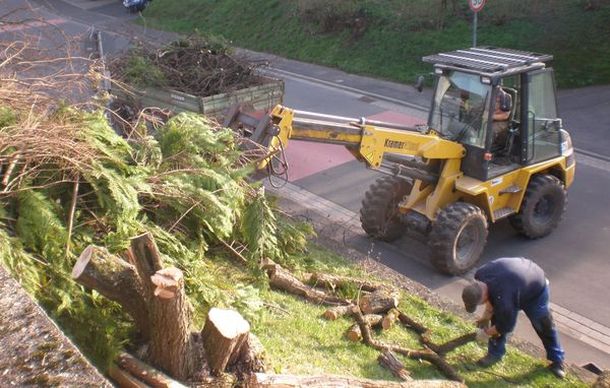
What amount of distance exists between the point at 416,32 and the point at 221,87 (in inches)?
443

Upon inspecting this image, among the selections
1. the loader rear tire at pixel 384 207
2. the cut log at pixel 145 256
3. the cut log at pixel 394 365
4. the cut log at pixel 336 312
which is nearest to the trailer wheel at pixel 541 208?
the loader rear tire at pixel 384 207

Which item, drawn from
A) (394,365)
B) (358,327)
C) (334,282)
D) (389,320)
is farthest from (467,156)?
(394,365)

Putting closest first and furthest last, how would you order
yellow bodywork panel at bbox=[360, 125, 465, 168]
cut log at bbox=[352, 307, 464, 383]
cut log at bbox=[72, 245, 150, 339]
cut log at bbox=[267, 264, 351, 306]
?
cut log at bbox=[72, 245, 150, 339] < cut log at bbox=[352, 307, 464, 383] < cut log at bbox=[267, 264, 351, 306] < yellow bodywork panel at bbox=[360, 125, 465, 168]

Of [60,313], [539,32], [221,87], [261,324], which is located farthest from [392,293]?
[539,32]

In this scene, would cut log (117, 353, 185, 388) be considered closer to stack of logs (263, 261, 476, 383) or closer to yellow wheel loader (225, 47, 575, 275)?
stack of logs (263, 261, 476, 383)

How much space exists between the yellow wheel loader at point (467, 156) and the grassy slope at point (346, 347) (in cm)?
170

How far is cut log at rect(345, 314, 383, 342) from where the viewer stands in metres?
6.25

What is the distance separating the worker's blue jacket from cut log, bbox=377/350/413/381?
1.14 m

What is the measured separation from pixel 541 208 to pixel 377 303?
3962 millimetres

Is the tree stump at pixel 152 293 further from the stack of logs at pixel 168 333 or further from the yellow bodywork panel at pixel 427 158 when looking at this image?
the yellow bodywork panel at pixel 427 158

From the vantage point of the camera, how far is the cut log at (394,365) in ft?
18.8

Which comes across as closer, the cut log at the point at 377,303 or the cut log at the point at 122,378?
the cut log at the point at 122,378

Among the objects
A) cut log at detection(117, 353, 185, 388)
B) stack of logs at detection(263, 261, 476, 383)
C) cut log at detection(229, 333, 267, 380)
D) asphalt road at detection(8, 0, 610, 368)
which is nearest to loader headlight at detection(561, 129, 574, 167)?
asphalt road at detection(8, 0, 610, 368)

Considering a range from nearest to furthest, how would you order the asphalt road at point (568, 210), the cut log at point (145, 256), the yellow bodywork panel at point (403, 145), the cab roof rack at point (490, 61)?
the cut log at point (145, 256) < the asphalt road at point (568, 210) < the yellow bodywork panel at point (403, 145) < the cab roof rack at point (490, 61)
